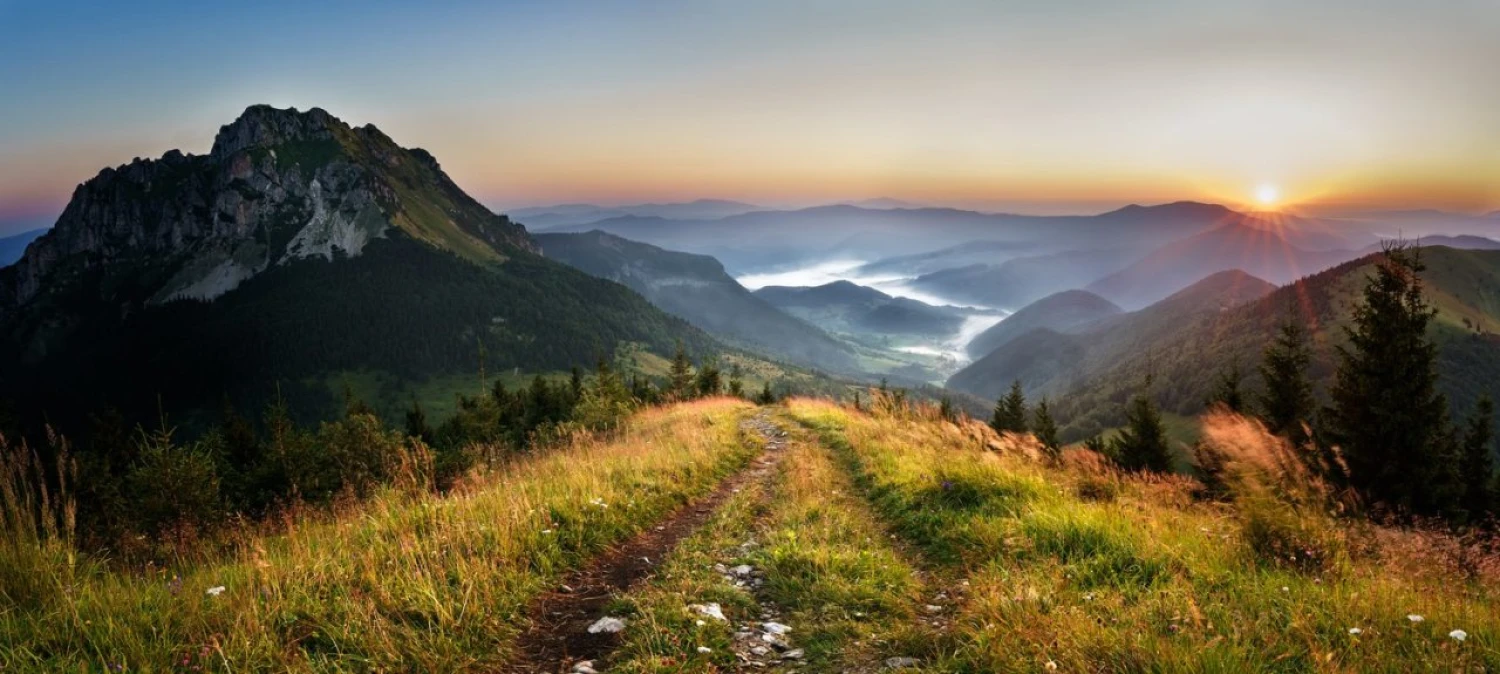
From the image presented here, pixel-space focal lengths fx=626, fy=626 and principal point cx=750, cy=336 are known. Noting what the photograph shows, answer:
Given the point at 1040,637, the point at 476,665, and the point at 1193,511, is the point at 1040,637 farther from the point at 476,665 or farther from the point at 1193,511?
the point at 1193,511

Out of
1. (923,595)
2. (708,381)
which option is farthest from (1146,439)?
(923,595)

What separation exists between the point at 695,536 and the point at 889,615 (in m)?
3.63

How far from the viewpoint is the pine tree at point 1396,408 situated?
22.6 metres

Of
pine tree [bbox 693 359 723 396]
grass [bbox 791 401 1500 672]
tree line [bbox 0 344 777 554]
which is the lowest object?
pine tree [bbox 693 359 723 396]

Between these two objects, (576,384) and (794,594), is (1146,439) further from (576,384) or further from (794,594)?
(576,384)

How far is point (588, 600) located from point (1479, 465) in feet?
163

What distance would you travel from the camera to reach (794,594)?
21.8 feet

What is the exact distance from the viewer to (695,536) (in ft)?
29.5

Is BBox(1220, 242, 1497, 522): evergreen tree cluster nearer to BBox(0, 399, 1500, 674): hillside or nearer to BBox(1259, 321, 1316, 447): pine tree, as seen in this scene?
BBox(1259, 321, 1316, 447): pine tree

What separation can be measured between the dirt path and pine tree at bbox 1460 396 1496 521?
3983 cm

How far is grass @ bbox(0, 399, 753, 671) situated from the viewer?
456cm

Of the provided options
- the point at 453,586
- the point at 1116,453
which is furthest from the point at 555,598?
the point at 1116,453

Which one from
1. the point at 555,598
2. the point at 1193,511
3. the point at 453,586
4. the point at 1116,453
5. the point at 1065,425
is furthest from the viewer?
the point at 1065,425

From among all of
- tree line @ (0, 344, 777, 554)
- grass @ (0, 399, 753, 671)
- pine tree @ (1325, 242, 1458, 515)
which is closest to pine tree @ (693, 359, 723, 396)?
tree line @ (0, 344, 777, 554)
